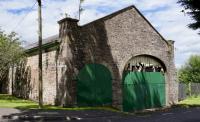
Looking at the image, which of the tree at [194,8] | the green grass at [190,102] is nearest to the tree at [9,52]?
the green grass at [190,102]

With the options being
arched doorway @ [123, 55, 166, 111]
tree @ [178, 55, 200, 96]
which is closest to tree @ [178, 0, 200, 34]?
arched doorway @ [123, 55, 166, 111]

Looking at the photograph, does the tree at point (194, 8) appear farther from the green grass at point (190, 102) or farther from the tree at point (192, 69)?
the tree at point (192, 69)

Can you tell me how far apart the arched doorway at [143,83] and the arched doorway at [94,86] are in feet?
6.30

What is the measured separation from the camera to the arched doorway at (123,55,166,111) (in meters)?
31.8

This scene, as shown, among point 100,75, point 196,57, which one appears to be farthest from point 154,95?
point 196,57

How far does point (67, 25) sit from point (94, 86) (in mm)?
4689

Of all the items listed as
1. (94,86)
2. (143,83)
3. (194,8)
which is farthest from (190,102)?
(194,8)

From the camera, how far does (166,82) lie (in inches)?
1394

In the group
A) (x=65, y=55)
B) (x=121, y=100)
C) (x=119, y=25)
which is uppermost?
(x=119, y=25)

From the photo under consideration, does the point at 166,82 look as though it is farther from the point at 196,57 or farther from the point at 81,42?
the point at 196,57

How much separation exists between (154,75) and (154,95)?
1.65 m

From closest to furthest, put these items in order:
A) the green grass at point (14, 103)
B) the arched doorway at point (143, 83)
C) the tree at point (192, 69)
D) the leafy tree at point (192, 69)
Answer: the green grass at point (14, 103) < the arched doorway at point (143, 83) < the tree at point (192, 69) < the leafy tree at point (192, 69)

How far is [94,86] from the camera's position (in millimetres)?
29047

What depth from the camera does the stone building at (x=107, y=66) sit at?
1111 inches
